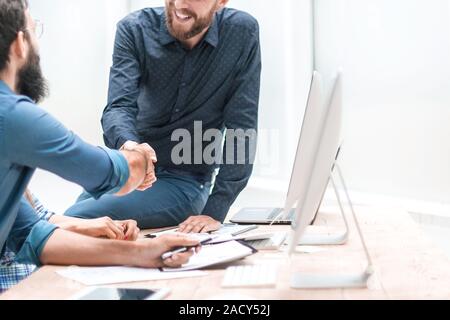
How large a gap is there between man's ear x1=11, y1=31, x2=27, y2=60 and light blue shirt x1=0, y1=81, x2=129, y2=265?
5.6 inches

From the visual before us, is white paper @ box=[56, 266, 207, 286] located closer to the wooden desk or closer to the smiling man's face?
the wooden desk

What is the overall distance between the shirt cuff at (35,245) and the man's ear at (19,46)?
44 cm

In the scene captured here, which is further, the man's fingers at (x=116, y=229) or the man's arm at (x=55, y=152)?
the man's fingers at (x=116, y=229)

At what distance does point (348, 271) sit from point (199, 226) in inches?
27.3

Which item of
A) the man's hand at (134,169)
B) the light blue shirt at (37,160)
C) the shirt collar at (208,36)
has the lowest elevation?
the man's hand at (134,169)

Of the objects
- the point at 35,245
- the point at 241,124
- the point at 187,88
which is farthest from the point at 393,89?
the point at 35,245

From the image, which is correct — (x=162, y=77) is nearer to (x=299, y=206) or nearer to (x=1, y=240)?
(x=1, y=240)

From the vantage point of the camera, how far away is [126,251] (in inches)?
54.7

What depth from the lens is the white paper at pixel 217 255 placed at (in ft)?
4.41

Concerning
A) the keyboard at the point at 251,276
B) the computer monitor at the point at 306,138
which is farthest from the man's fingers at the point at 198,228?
the keyboard at the point at 251,276

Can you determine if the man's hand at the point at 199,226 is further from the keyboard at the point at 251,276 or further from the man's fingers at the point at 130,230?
the keyboard at the point at 251,276

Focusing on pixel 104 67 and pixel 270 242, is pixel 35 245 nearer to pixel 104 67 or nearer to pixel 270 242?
pixel 270 242
